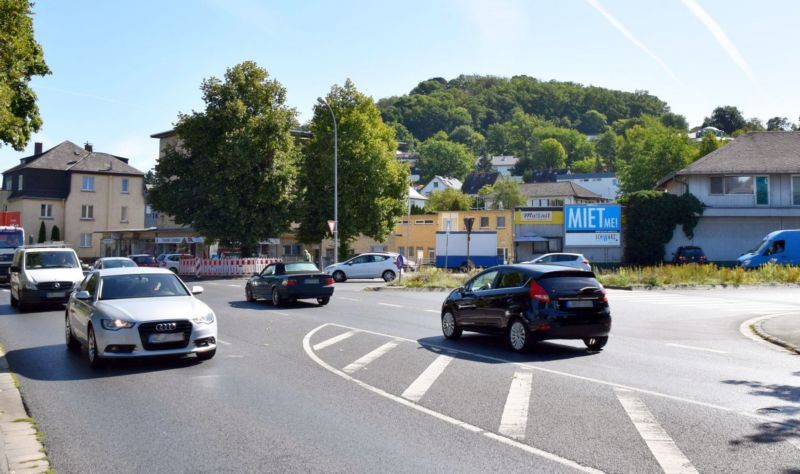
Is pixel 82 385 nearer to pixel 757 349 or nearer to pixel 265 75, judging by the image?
pixel 757 349

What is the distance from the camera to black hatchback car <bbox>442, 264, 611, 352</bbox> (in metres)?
12.2

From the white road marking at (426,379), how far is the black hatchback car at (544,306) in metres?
1.54

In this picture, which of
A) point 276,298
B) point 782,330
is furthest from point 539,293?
point 276,298

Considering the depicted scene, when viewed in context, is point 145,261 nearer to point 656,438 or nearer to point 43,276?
point 43,276

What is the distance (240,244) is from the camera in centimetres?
4678

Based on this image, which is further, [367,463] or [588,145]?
[588,145]

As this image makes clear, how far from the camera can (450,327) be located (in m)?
14.7

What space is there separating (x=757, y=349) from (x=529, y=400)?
7312mm

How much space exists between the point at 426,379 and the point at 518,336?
3228 mm

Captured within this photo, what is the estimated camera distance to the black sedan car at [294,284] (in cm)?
2212

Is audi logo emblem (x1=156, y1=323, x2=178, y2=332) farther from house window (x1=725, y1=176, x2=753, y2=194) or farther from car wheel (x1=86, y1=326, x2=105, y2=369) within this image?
house window (x1=725, y1=176, x2=753, y2=194)

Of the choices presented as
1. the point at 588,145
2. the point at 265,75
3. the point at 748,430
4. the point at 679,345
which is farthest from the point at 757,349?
the point at 588,145

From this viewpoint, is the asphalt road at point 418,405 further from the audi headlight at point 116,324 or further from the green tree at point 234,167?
the green tree at point 234,167

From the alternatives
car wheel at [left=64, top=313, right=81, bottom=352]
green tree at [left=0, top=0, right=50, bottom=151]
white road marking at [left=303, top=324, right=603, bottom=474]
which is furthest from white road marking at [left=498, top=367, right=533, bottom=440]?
green tree at [left=0, top=0, right=50, bottom=151]
